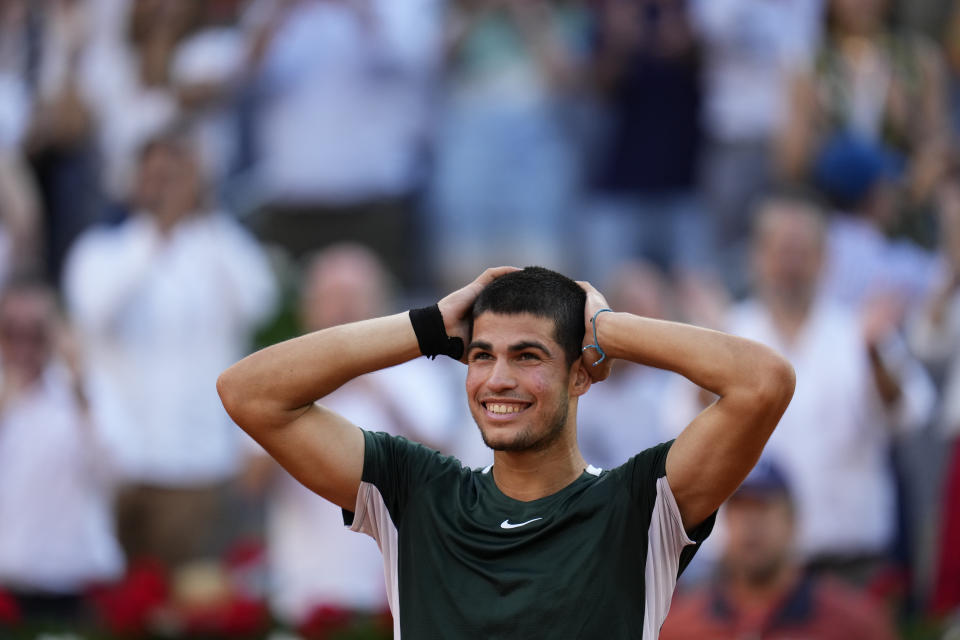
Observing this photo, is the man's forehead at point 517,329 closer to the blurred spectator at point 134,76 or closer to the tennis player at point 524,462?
the tennis player at point 524,462

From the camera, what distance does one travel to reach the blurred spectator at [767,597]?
19.3 ft

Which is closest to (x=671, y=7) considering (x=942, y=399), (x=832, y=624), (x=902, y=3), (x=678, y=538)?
(x=902, y=3)

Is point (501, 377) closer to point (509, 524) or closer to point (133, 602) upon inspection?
point (509, 524)

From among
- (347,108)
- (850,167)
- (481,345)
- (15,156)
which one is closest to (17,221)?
(15,156)

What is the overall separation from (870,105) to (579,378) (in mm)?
4990

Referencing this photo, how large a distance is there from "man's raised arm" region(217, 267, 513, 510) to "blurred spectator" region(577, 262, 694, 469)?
363cm

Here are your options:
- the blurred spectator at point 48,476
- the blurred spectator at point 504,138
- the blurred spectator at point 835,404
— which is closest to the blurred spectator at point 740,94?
the blurred spectator at point 504,138

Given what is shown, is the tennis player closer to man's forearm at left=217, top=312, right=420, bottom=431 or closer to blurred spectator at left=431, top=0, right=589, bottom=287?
man's forearm at left=217, top=312, right=420, bottom=431

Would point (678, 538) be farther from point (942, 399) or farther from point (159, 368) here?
point (159, 368)

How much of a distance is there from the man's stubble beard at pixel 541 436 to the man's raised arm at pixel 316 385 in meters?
0.30

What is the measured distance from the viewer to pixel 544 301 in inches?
144

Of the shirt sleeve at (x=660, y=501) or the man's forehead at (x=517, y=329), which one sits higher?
the man's forehead at (x=517, y=329)

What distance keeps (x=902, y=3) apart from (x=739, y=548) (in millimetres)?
Result: 4440

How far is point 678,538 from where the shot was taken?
11.8 feet
